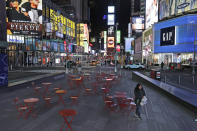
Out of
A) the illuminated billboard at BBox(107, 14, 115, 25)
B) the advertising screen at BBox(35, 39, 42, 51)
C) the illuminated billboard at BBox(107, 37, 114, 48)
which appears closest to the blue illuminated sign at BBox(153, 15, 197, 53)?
the illuminated billboard at BBox(107, 37, 114, 48)

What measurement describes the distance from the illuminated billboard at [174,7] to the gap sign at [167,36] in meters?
5.18

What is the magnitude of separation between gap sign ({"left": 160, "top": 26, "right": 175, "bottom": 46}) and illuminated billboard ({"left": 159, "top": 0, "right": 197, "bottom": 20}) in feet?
17.0

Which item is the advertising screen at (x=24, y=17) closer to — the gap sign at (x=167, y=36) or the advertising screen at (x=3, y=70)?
the advertising screen at (x=3, y=70)

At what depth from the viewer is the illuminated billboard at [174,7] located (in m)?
43.5

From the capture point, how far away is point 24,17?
3462cm

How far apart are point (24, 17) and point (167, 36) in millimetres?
42463

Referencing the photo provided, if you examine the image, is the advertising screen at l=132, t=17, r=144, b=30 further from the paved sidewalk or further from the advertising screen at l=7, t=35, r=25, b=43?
the paved sidewalk

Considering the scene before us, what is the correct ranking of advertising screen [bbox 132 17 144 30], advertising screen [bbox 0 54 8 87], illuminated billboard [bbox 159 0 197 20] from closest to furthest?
advertising screen [bbox 0 54 8 87] < illuminated billboard [bbox 159 0 197 20] < advertising screen [bbox 132 17 144 30]

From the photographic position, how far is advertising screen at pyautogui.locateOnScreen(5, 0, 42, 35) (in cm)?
3127

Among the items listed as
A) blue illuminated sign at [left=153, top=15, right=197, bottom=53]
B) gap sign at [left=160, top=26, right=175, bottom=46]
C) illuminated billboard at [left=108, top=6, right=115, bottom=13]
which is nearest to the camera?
blue illuminated sign at [left=153, top=15, right=197, bottom=53]

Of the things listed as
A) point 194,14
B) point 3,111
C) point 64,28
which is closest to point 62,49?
point 64,28

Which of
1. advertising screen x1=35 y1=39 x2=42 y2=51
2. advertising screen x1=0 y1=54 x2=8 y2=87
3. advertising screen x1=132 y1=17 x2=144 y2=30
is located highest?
advertising screen x1=132 y1=17 x2=144 y2=30

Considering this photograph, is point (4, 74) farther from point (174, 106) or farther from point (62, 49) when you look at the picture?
point (62, 49)

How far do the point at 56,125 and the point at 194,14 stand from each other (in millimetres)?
48985
